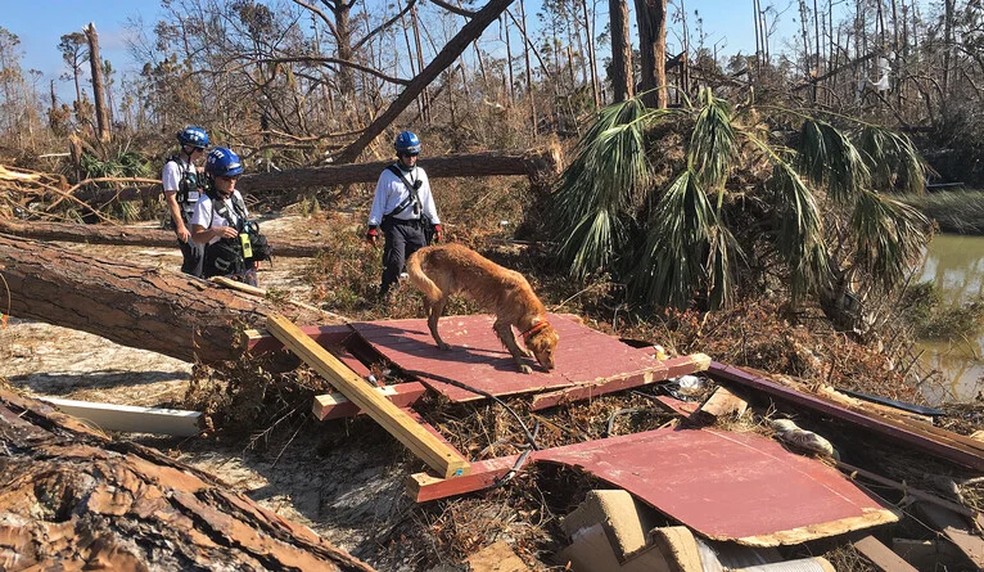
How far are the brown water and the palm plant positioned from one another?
205cm

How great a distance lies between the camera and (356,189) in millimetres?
16016

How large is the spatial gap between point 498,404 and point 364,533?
1104 mm

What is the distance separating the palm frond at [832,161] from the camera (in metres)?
7.46

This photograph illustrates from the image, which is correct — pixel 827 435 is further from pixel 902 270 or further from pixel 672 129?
pixel 672 129

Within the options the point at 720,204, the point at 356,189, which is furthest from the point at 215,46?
the point at 720,204

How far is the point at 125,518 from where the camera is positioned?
5.47ft

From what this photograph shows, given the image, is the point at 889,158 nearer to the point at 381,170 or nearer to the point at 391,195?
the point at 391,195

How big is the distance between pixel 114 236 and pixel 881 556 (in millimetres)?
11234

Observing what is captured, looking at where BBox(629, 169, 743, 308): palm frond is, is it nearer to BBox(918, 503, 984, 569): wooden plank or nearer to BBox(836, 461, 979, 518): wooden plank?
BBox(836, 461, 979, 518): wooden plank

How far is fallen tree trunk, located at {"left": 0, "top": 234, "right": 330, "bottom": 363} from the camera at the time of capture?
491 cm

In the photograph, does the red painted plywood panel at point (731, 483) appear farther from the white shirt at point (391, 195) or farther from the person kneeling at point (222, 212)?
the white shirt at point (391, 195)

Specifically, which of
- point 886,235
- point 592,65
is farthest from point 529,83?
point 886,235

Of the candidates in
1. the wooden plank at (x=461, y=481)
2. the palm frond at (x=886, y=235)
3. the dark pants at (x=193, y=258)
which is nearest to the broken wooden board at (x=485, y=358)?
the wooden plank at (x=461, y=481)

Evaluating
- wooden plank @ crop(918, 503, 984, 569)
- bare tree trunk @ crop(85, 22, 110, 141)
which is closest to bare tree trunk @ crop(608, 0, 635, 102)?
wooden plank @ crop(918, 503, 984, 569)
